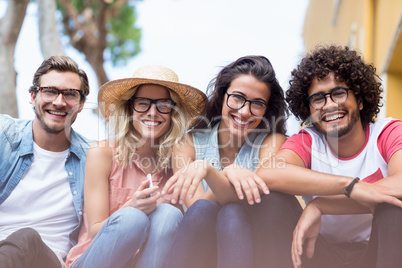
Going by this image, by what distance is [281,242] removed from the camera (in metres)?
2.14

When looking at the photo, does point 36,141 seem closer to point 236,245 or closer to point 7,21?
point 236,245

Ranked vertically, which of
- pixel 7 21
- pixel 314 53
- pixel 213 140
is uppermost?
pixel 7 21

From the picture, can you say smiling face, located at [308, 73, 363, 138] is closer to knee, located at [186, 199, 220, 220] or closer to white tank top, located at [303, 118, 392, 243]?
white tank top, located at [303, 118, 392, 243]

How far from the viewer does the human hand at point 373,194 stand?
6.54ft

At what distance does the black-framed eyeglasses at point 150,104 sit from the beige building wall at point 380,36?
52.5 inches

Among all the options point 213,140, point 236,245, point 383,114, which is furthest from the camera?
point 383,114

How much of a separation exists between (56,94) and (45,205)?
0.69 metres

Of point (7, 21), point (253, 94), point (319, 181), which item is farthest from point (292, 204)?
point (7, 21)

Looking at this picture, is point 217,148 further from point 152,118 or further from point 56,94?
point 56,94

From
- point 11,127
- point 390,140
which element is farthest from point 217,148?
point 11,127

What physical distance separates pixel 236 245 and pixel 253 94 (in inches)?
40.0

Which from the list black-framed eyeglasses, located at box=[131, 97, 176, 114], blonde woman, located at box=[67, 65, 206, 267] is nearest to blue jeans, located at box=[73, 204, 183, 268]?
blonde woman, located at box=[67, 65, 206, 267]

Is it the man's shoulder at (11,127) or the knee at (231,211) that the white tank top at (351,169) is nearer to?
the knee at (231,211)

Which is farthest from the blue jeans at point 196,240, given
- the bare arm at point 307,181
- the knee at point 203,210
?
the bare arm at point 307,181
